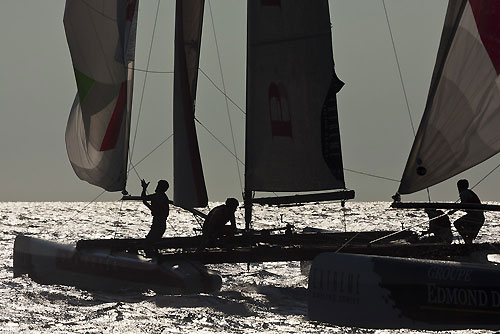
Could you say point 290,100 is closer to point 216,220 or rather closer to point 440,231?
point 216,220

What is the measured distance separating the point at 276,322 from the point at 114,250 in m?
5.25

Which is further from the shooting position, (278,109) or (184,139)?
(278,109)

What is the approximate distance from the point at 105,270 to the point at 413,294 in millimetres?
7736

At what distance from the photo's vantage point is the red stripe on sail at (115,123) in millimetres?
21266

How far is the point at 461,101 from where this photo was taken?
15000 mm

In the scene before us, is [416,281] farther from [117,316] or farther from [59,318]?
[59,318]

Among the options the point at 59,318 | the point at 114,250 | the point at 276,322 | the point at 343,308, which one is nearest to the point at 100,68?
the point at 114,250

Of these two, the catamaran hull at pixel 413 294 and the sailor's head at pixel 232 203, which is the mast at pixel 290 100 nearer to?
the sailor's head at pixel 232 203

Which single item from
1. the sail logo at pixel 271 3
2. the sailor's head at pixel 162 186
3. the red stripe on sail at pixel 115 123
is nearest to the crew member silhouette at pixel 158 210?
the sailor's head at pixel 162 186

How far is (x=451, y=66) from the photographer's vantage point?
600 inches

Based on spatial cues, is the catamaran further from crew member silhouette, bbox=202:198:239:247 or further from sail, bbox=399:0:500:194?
crew member silhouette, bbox=202:198:239:247

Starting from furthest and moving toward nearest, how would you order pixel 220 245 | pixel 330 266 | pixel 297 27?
pixel 297 27 < pixel 220 245 < pixel 330 266

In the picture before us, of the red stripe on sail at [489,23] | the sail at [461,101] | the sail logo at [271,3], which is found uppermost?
the sail logo at [271,3]

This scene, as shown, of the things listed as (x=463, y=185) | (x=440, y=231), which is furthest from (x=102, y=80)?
(x=463, y=185)
